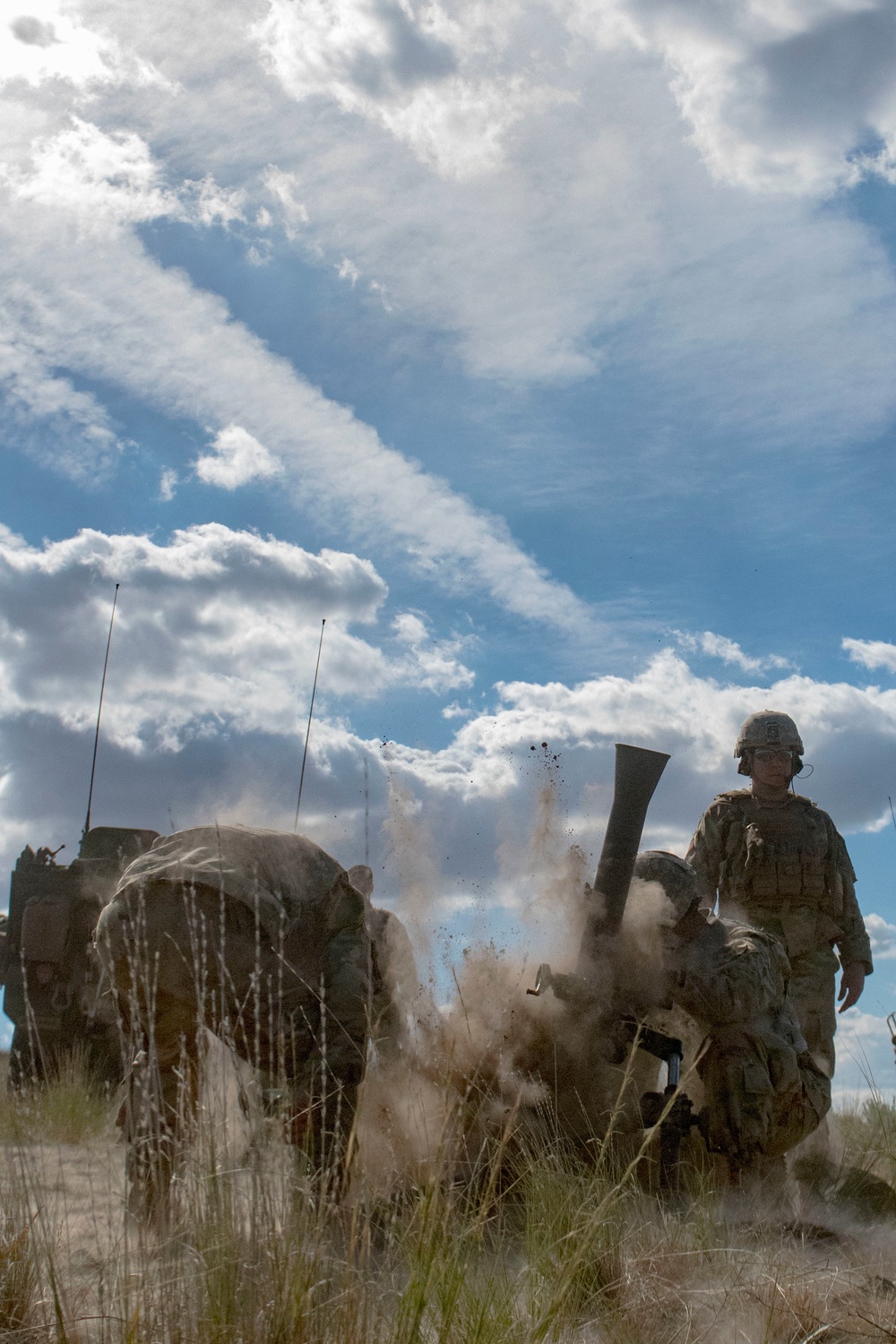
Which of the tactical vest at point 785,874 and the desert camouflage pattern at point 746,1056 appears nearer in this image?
the desert camouflage pattern at point 746,1056

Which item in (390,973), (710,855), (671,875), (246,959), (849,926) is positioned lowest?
(390,973)

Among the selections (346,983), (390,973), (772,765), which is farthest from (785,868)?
(346,983)

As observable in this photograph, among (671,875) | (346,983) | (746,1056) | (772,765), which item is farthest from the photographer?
(772,765)

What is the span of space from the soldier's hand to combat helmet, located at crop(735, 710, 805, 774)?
158cm

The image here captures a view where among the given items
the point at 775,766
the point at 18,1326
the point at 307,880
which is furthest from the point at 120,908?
the point at 775,766

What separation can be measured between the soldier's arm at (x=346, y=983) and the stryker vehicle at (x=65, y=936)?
6.31 m

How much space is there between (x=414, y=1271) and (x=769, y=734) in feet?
20.4

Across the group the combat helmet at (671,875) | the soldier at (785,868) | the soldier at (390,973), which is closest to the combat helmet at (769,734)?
the soldier at (785,868)

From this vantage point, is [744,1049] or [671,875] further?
[671,875]

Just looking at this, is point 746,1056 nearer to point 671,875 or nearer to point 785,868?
point 671,875

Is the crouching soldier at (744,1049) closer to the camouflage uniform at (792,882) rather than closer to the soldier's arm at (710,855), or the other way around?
the camouflage uniform at (792,882)

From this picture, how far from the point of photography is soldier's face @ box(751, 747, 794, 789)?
8.90 metres

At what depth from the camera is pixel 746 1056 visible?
20.6 feet

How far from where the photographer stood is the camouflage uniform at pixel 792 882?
8695mm
